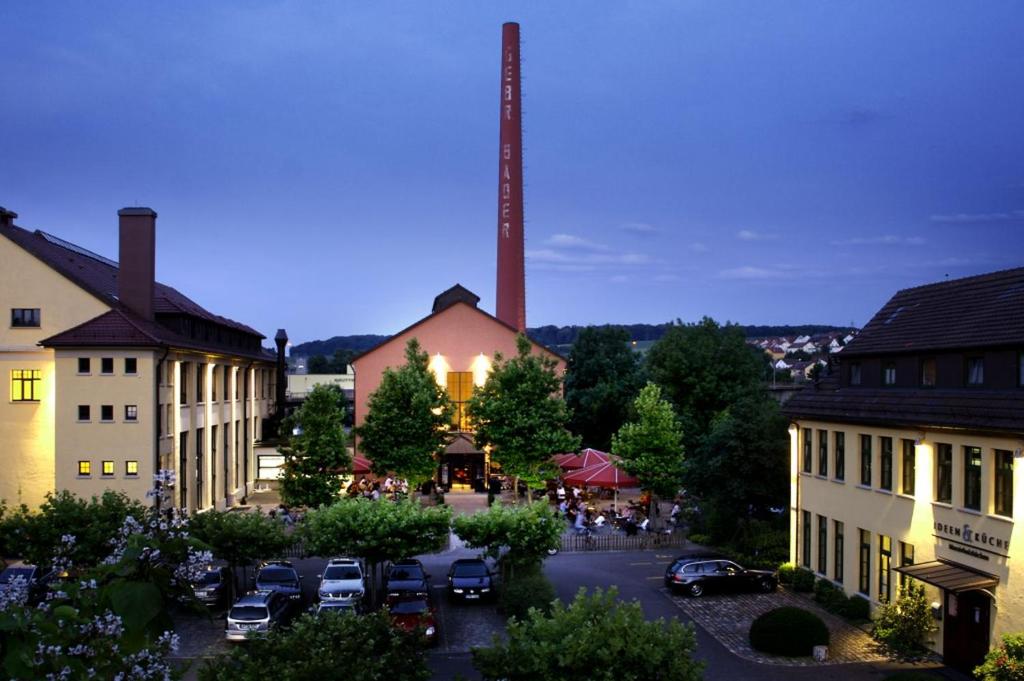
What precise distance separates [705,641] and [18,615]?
24416 millimetres

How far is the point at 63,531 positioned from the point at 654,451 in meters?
26.8

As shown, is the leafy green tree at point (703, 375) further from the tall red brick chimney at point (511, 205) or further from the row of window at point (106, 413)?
the row of window at point (106, 413)

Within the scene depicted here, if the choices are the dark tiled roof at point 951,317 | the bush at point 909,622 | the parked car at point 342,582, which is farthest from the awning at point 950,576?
the parked car at point 342,582

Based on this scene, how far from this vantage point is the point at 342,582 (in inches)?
1260

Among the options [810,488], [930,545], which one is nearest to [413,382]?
[810,488]

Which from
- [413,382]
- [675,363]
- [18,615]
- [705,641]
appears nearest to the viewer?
[18,615]

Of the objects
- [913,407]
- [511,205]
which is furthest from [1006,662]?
[511,205]

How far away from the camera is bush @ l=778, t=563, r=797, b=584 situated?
35094mm

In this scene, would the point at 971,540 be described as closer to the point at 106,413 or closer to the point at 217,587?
the point at 217,587

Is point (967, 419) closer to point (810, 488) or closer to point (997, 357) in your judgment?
point (997, 357)

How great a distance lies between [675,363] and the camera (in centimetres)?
6362

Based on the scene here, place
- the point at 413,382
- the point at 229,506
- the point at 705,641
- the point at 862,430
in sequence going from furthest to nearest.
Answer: the point at 229,506 → the point at 413,382 → the point at 862,430 → the point at 705,641

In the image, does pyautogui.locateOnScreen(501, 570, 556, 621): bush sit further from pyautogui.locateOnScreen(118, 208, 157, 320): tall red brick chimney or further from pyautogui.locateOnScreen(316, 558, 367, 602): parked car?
pyautogui.locateOnScreen(118, 208, 157, 320): tall red brick chimney

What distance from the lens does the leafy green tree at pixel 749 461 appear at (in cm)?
4003
